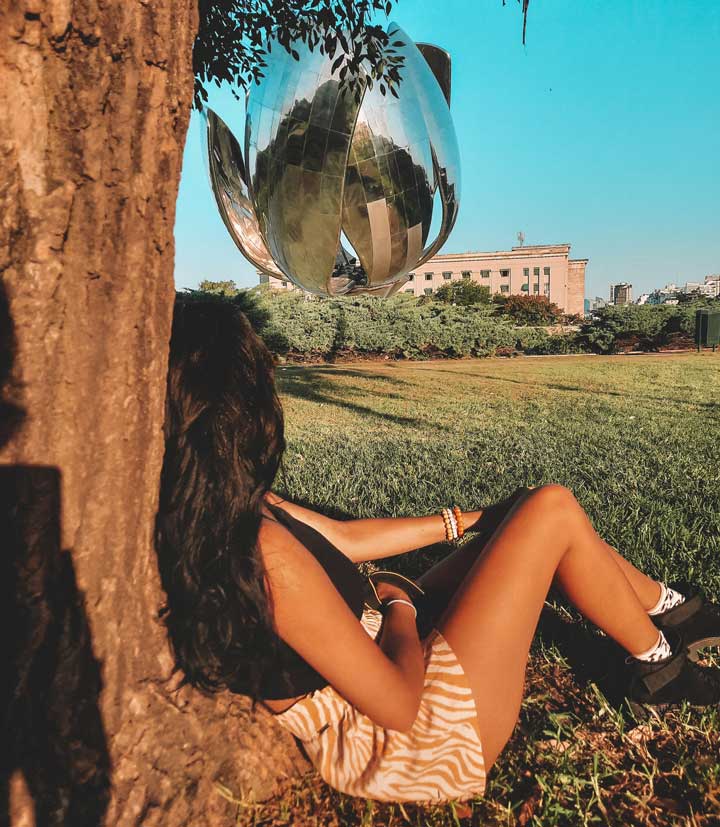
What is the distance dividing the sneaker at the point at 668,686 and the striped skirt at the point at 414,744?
2.32 ft

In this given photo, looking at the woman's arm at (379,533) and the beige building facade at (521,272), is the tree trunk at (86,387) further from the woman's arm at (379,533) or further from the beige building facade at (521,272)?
the beige building facade at (521,272)

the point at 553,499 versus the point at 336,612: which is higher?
the point at 553,499

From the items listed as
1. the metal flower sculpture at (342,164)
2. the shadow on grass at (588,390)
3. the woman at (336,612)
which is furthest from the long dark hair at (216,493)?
the shadow on grass at (588,390)

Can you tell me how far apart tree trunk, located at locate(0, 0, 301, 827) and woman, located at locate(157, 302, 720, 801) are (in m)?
0.11

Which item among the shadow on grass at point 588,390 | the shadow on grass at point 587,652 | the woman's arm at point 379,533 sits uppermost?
the woman's arm at point 379,533

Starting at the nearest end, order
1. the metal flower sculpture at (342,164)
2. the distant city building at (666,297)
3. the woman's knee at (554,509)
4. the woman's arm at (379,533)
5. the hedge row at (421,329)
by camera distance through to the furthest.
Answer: the woman's knee at (554,509) → the woman's arm at (379,533) → the metal flower sculpture at (342,164) → the hedge row at (421,329) → the distant city building at (666,297)

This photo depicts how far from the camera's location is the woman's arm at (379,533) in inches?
94.3

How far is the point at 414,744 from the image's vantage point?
5.13 ft

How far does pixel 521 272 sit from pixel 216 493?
82.1 meters

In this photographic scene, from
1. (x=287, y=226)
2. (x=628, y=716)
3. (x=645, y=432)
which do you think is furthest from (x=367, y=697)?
(x=645, y=432)

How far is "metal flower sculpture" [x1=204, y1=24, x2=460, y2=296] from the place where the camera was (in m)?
3.29

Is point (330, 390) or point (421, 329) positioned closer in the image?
point (330, 390)

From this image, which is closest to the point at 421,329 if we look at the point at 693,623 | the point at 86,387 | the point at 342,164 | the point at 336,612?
the point at 342,164

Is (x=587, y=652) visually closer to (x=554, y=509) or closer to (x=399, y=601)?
(x=554, y=509)
